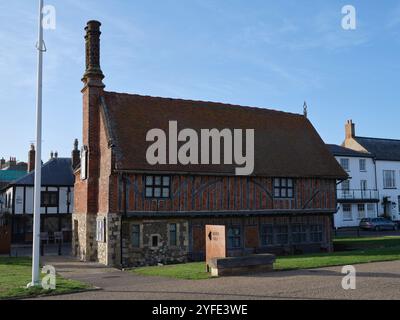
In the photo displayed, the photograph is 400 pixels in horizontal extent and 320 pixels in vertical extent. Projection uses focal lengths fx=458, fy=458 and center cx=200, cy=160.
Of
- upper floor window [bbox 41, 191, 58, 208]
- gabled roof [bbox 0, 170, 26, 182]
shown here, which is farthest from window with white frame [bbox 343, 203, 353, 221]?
gabled roof [bbox 0, 170, 26, 182]

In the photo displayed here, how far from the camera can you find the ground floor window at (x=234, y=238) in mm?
24016

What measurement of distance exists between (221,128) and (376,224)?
21.1 metres

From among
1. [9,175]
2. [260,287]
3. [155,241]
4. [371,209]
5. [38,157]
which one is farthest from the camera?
[9,175]

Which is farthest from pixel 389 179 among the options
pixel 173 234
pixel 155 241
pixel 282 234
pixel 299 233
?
pixel 155 241

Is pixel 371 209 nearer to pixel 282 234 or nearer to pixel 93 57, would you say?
pixel 282 234

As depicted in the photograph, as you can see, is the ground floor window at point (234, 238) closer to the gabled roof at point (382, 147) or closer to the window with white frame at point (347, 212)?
the window with white frame at point (347, 212)

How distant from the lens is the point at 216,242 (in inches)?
621

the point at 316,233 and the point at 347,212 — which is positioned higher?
the point at 347,212

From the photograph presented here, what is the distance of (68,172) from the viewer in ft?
123

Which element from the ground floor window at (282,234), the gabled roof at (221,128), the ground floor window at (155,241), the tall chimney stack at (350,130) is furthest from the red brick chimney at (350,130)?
the ground floor window at (155,241)

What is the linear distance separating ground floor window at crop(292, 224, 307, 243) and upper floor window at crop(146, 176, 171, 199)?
831cm

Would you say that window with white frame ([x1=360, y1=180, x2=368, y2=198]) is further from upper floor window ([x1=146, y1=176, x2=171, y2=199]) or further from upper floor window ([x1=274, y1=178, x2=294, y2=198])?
upper floor window ([x1=146, y1=176, x2=171, y2=199])

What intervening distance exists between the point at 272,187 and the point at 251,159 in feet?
6.35
